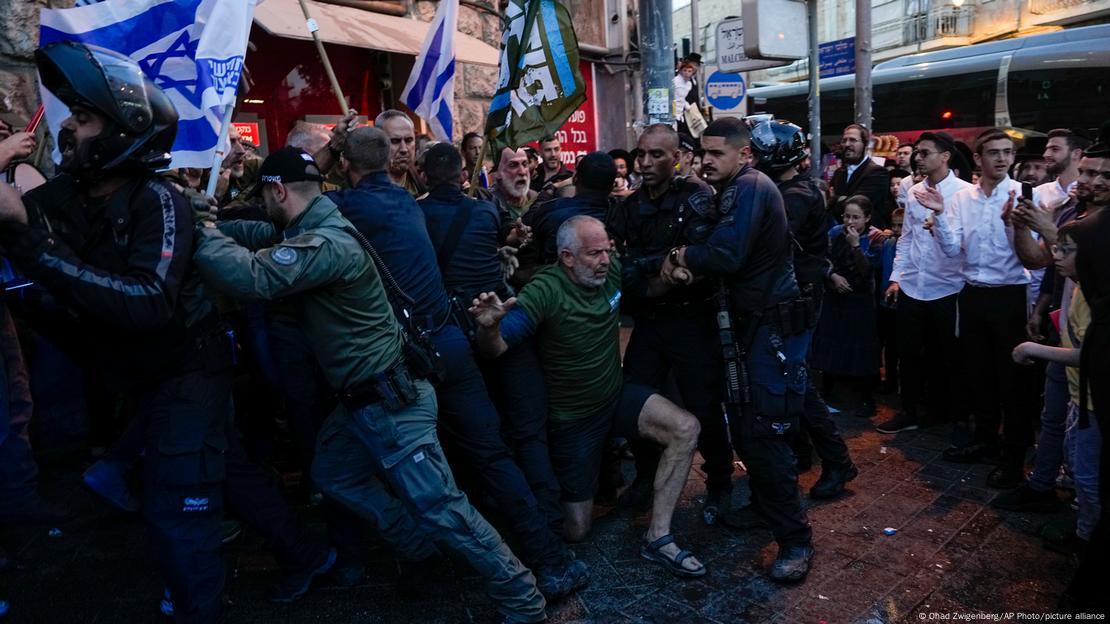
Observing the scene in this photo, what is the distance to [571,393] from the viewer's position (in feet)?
13.8

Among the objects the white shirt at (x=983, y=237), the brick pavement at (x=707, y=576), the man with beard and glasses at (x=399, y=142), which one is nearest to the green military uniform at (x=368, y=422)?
the brick pavement at (x=707, y=576)

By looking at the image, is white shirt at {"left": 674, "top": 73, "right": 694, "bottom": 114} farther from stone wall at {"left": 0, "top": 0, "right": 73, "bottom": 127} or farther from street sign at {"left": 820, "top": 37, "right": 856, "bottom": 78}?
street sign at {"left": 820, "top": 37, "right": 856, "bottom": 78}

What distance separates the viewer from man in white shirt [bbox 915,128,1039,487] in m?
4.78

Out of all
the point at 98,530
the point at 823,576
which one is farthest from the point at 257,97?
the point at 823,576

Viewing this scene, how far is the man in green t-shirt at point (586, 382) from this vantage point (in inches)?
156

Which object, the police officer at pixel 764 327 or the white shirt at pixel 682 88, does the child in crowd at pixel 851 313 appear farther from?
the white shirt at pixel 682 88

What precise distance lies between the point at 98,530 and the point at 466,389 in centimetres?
228

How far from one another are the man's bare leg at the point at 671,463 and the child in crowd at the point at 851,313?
265cm

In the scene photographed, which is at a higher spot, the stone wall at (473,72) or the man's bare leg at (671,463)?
the stone wall at (473,72)

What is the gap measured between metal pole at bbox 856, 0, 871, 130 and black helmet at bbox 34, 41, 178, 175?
9353mm

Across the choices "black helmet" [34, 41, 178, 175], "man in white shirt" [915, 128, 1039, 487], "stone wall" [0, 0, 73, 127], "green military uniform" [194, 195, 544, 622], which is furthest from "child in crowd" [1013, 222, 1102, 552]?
"stone wall" [0, 0, 73, 127]

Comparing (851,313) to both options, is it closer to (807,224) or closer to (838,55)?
(807,224)

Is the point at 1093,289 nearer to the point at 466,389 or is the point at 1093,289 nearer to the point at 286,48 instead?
the point at 466,389

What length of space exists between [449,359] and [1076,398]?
287cm
